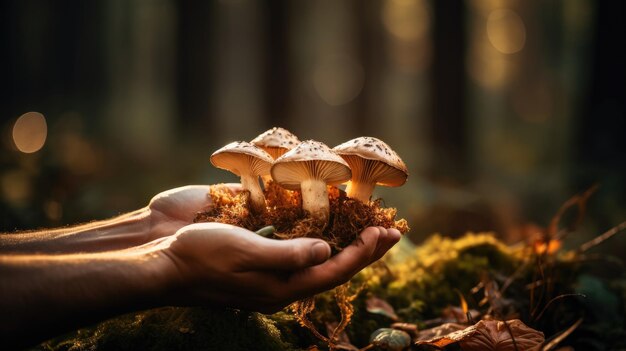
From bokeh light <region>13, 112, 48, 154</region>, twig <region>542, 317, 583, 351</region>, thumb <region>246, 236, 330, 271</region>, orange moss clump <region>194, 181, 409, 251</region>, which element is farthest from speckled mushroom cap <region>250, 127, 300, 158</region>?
bokeh light <region>13, 112, 48, 154</region>

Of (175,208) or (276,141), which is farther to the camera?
(175,208)

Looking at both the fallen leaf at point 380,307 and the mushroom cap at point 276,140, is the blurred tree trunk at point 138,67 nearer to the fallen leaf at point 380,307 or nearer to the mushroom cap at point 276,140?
the mushroom cap at point 276,140

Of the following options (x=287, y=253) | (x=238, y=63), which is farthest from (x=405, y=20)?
(x=287, y=253)

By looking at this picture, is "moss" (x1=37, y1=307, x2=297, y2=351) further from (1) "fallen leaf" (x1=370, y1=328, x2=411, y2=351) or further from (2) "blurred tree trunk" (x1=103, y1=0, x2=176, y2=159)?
(2) "blurred tree trunk" (x1=103, y1=0, x2=176, y2=159)

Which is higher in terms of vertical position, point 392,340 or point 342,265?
point 342,265

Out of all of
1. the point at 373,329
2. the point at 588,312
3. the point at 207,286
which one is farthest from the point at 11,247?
the point at 588,312

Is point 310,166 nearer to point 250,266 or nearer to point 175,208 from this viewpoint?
point 250,266
